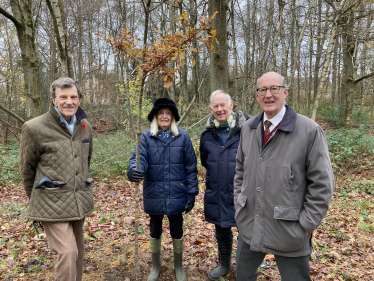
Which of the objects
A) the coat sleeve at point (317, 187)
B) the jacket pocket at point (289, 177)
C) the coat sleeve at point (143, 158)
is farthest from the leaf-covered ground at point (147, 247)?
the jacket pocket at point (289, 177)

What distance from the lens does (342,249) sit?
4008 mm

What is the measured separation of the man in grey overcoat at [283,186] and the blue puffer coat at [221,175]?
673 mm

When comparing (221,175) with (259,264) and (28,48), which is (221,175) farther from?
(28,48)

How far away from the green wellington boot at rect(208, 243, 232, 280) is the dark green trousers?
0.88 m

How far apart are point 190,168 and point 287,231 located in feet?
4.80

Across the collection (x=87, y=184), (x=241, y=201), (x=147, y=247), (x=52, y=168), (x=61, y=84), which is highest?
(x=61, y=84)

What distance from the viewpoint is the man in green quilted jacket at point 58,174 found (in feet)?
7.56

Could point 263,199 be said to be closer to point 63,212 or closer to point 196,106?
point 63,212

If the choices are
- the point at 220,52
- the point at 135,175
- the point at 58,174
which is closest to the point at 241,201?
the point at 135,175

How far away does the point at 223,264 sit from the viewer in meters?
3.30

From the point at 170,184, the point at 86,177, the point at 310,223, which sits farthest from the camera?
the point at 170,184

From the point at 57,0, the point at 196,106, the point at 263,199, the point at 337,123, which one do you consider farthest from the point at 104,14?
the point at 263,199

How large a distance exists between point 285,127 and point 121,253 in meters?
3.21

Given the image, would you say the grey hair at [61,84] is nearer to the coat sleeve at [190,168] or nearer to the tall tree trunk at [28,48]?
the coat sleeve at [190,168]
